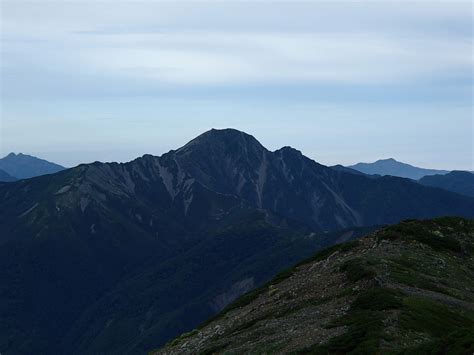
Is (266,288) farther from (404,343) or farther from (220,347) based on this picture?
(404,343)

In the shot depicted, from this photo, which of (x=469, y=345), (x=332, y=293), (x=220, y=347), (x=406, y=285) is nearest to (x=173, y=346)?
(x=220, y=347)

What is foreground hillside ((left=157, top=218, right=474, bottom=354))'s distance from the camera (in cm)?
4097

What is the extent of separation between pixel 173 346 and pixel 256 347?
20.6 metres

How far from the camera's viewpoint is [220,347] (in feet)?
171

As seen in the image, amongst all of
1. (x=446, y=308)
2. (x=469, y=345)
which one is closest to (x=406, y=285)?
(x=446, y=308)

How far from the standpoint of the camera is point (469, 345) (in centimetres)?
3328

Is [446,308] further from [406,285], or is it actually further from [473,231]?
[473,231]

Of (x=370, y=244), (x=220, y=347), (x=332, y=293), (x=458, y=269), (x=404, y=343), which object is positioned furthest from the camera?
(x=370, y=244)

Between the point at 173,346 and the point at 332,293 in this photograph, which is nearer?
the point at 332,293

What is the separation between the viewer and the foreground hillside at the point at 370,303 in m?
41.0

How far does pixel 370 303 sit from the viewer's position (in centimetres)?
4775

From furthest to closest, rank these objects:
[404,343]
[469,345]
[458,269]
A: [458,269]
[404,343]
[469,345]

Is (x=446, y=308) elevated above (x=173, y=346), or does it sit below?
above

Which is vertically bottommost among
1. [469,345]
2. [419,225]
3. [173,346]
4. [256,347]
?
[173,346]
